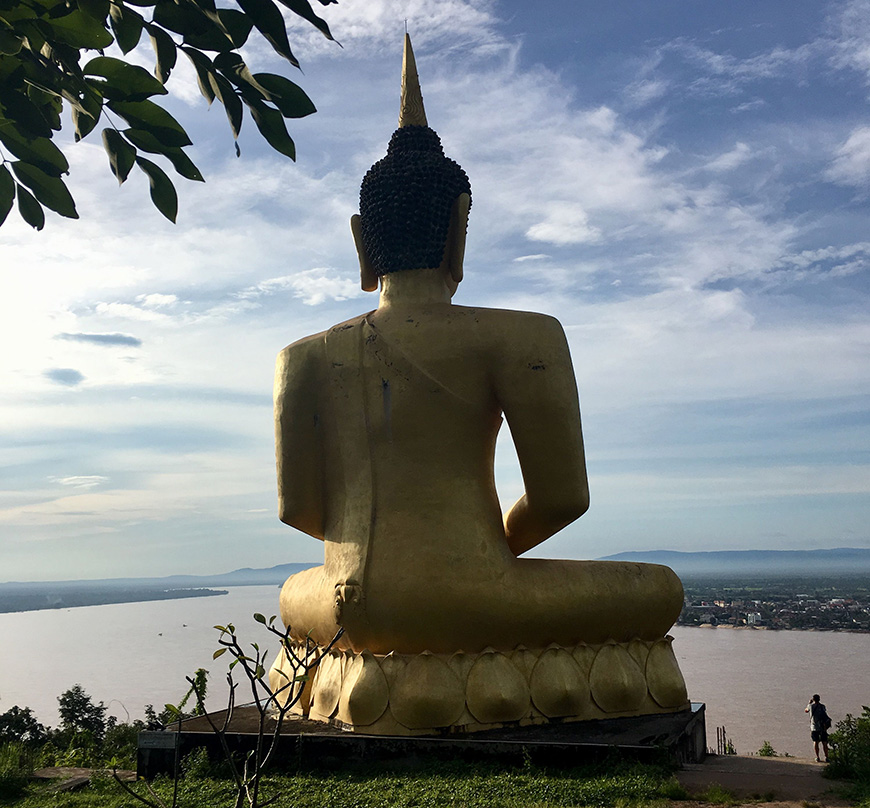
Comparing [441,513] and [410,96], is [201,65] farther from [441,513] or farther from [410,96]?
[410,96]

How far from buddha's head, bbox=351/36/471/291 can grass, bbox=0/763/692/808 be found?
14.3 ft

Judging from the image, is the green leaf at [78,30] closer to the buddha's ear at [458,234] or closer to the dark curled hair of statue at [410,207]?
the dark curled hair of statue at [410,207]

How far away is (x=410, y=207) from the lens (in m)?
8.04

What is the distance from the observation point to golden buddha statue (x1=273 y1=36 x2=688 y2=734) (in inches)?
280

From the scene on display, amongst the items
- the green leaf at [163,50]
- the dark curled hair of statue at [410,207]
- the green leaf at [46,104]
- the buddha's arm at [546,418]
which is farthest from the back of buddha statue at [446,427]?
the green leaf at [163,50]

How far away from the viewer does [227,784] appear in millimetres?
6355

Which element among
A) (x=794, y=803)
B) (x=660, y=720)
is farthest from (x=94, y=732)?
(x=794, y=803)

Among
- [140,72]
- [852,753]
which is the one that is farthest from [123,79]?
[852,753]

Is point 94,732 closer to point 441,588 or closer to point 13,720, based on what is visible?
point 13,720

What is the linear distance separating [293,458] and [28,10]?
20.0ft

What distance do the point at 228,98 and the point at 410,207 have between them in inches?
228

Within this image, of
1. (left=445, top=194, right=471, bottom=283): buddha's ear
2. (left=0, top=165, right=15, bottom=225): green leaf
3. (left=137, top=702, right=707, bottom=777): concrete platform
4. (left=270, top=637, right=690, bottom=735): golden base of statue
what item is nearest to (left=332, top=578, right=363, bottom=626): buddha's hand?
(left=270, top=637, right=690, bottom=735): golden base of statue

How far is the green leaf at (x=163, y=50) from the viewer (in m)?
2.36

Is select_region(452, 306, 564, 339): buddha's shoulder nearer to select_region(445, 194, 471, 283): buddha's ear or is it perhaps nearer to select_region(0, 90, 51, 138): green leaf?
select_region(445, 194, 471, 283): buddha's ear
